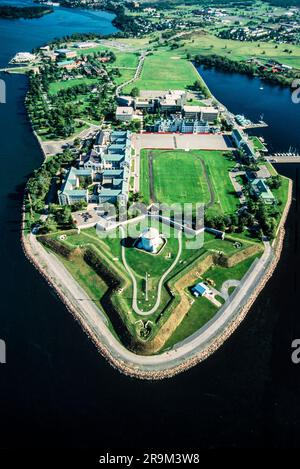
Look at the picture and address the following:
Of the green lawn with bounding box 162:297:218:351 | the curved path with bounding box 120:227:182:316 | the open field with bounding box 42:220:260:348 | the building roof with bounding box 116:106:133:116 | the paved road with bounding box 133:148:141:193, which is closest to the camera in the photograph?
the green lawn with bounding box 162:297:218:351

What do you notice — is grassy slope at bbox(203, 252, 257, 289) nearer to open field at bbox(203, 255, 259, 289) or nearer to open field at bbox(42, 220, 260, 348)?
open field at bbox(203, 255, 259, 289)

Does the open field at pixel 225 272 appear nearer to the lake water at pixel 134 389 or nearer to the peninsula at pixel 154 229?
the peninsula at pixel 154 229

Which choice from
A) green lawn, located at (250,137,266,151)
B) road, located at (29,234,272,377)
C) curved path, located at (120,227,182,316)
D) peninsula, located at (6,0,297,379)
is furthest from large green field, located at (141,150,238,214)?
road, located at (29,234,272,377)

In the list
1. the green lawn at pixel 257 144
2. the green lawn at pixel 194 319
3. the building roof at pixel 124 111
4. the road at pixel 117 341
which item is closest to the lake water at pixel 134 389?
the road at pixel 117 341

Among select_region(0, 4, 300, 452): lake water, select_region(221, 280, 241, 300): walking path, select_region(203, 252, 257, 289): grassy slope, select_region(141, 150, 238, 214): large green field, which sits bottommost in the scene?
select_region(0, 4, 300, 452): lake water

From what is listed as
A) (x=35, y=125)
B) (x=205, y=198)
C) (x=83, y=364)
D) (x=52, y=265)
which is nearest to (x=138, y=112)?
(x=35, y=125)

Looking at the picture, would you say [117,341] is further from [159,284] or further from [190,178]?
[190,178]

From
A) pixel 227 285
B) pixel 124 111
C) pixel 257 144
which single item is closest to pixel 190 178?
pixel 257 144

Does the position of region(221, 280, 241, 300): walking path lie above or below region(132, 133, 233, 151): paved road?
below

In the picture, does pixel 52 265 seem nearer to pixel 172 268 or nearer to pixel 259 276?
pixel 172 268
